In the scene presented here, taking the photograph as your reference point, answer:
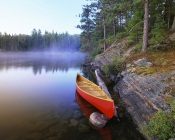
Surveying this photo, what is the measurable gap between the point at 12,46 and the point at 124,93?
2830 inches

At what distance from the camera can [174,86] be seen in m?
6.14

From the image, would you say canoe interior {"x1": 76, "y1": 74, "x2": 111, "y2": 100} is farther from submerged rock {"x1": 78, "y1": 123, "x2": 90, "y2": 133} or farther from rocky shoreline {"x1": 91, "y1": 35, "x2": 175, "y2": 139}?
submerged rock {"x1": 78, "y1": 123, "x2": 90, "y2": 133}

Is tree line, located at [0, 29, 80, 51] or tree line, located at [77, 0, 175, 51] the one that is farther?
tree line, located at [0, 29, 80, 51]

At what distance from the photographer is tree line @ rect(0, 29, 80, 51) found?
226ft

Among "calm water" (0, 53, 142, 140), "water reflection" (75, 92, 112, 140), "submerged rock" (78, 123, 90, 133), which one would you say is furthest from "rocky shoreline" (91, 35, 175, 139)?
"submerged rock" (78, 123, 90, 133)

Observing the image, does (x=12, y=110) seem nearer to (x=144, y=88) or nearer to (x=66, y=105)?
(x=66, y=105)

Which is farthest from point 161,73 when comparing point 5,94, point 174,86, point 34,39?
point 34,39

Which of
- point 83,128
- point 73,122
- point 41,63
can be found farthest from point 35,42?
point 83,128

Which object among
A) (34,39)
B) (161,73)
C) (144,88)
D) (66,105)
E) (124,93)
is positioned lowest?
(66,105)

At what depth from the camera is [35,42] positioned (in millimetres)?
80375

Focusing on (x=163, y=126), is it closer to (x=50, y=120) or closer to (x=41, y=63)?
(x=50, y=120)

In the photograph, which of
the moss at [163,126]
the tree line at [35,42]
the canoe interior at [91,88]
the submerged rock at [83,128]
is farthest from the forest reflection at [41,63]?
the tree line at [35,42]

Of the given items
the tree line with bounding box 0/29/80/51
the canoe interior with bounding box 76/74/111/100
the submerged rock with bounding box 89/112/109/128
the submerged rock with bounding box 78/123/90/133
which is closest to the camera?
the submerged rock with bounding box 78/123/90/133

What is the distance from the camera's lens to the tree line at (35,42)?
68938mm
